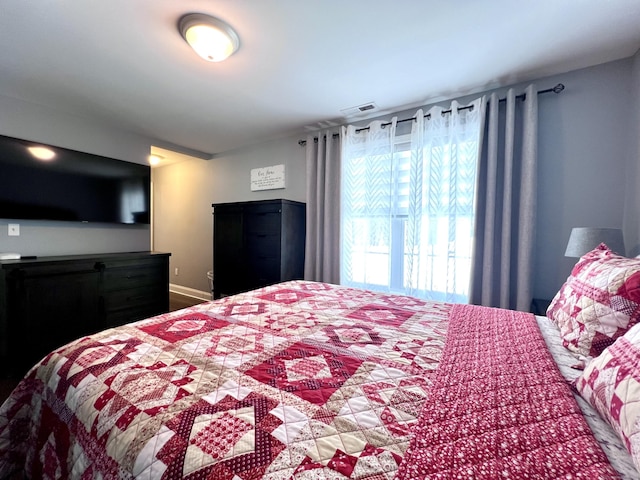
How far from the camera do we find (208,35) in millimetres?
1625

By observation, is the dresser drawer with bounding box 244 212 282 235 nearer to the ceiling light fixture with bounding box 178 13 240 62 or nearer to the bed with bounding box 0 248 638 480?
the ceiling light fixture with bounding box 178 13 240 62

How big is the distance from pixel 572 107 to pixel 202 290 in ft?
16.1

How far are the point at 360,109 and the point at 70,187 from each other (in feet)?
10.3

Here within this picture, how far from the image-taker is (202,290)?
14.2ft

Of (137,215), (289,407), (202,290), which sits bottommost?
(202,290)

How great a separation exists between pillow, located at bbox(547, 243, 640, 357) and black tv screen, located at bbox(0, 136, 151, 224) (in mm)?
3977

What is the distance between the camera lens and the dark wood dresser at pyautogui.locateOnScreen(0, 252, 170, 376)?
6.81ft

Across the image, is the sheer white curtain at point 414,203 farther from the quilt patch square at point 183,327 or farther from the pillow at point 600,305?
the quilt patch square at point 183,327

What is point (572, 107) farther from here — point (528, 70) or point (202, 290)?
point (202, 290)

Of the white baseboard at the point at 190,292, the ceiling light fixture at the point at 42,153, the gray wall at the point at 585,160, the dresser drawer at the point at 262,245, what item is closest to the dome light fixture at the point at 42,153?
the ceiling light fixture at the point at 42,153

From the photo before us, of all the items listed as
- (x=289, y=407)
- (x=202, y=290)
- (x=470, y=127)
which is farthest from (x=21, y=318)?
(x=470, y=127)

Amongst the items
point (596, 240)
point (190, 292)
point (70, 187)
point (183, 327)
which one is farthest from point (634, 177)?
point (190, 292)

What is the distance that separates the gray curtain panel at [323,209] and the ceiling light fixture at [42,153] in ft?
8.55

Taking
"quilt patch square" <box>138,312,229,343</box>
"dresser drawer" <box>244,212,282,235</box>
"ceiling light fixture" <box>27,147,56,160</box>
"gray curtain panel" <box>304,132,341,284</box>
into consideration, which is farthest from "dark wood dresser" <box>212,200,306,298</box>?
"quilt patch square" <box>138,312,229,343</box>
